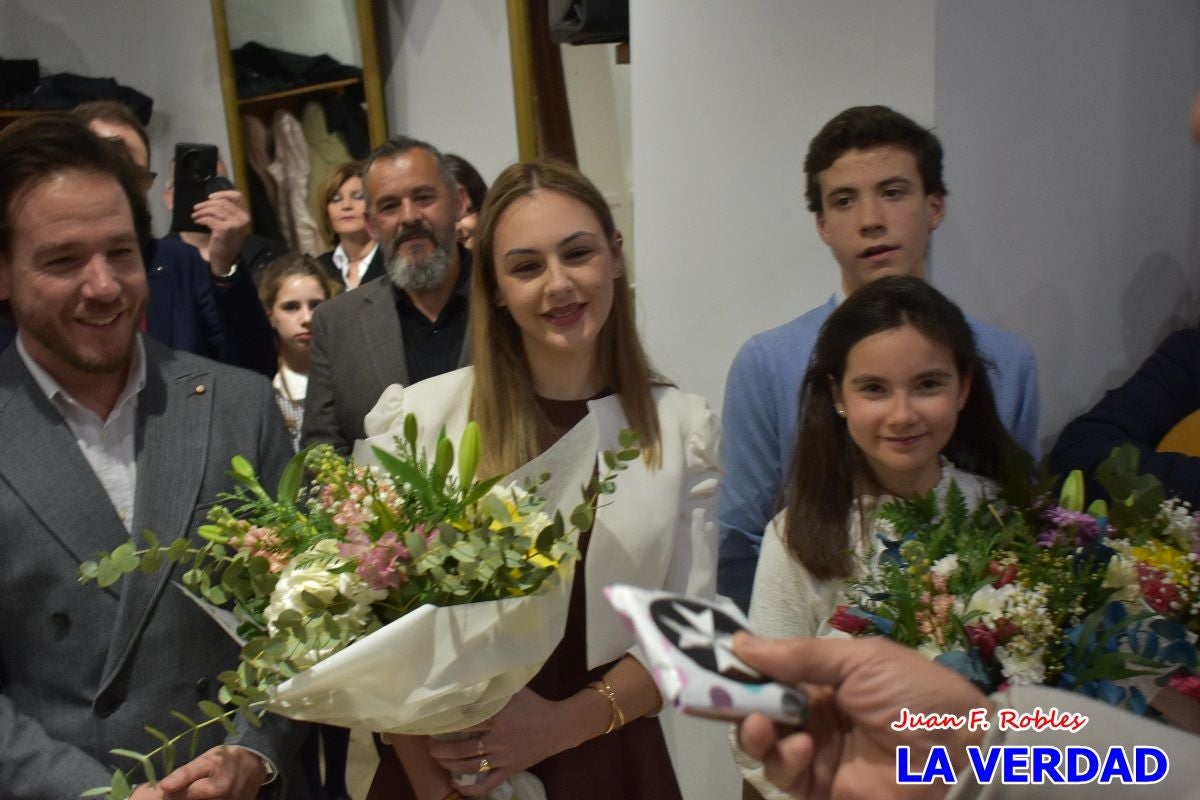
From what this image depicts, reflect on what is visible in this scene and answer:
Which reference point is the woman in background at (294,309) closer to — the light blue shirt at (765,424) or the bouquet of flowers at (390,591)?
the light blue shirt at (765,424)

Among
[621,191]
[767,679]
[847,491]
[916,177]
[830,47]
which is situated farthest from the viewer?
[621,191]

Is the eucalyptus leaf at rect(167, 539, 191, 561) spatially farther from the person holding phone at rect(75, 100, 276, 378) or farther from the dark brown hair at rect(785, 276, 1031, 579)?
the person holding phone at rect(75, 100, 276, 378)

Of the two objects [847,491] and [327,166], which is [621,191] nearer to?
[327,166]

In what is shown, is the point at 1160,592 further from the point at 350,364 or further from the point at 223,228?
the point at 223,228

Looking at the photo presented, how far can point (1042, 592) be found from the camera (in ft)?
4.80

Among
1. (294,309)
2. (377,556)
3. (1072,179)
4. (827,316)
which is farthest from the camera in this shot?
(294,309)

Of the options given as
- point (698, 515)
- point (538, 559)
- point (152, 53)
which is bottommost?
point (698, 515)

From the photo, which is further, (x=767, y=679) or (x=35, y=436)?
(x=35, y=436)

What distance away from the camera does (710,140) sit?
2771 millimetres

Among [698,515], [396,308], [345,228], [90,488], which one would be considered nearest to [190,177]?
[396,308]

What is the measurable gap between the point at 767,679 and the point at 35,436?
1156 millimetres

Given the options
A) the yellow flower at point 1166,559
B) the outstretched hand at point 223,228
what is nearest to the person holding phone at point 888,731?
the yellow flower at point 1166,559

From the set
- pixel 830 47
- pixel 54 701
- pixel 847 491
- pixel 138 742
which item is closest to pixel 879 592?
pixel 847 491

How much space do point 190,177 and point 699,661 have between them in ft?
9.09
